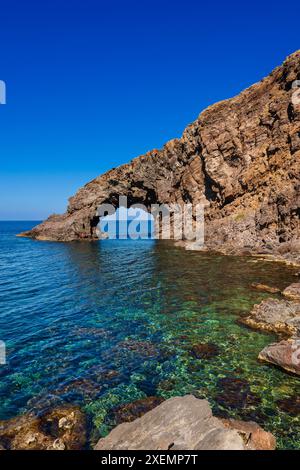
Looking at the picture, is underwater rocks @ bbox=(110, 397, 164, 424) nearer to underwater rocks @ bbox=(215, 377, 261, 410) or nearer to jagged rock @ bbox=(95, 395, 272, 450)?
jagged rock @ bbox=(95, 395, 272, 450)

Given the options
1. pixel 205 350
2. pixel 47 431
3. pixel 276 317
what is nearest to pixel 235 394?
pixel 205 350

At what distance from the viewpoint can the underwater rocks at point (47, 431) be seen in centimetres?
1036

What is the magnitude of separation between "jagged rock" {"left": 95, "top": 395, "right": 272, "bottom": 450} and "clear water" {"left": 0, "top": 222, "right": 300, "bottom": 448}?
2178mm

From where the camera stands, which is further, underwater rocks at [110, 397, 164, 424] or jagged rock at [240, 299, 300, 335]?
jagged rock at [240, 299, 300, 335]

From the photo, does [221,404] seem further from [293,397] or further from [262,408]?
[293,397]

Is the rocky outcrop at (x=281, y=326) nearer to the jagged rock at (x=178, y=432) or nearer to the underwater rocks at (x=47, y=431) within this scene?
the jagged rock at (x=178, y=432)

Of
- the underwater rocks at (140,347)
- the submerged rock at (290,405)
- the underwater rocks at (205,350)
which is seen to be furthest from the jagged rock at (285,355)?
the underwater rocks at (140,347)

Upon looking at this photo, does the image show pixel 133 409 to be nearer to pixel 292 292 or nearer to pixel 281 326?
pixel 281 326

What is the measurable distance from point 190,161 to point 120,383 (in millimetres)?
68956

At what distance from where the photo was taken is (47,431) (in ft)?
36.3

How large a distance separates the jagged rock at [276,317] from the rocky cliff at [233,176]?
26422 mm

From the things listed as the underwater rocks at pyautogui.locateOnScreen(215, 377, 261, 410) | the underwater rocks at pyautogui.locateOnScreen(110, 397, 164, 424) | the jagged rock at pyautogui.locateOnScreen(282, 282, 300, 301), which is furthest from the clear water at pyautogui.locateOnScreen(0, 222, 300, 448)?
the jagged rock at pyautogui.locateOnScreen(282, 282, 300, 301)

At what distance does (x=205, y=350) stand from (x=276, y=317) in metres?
6.62

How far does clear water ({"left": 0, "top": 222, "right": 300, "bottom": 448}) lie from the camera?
12805mm
